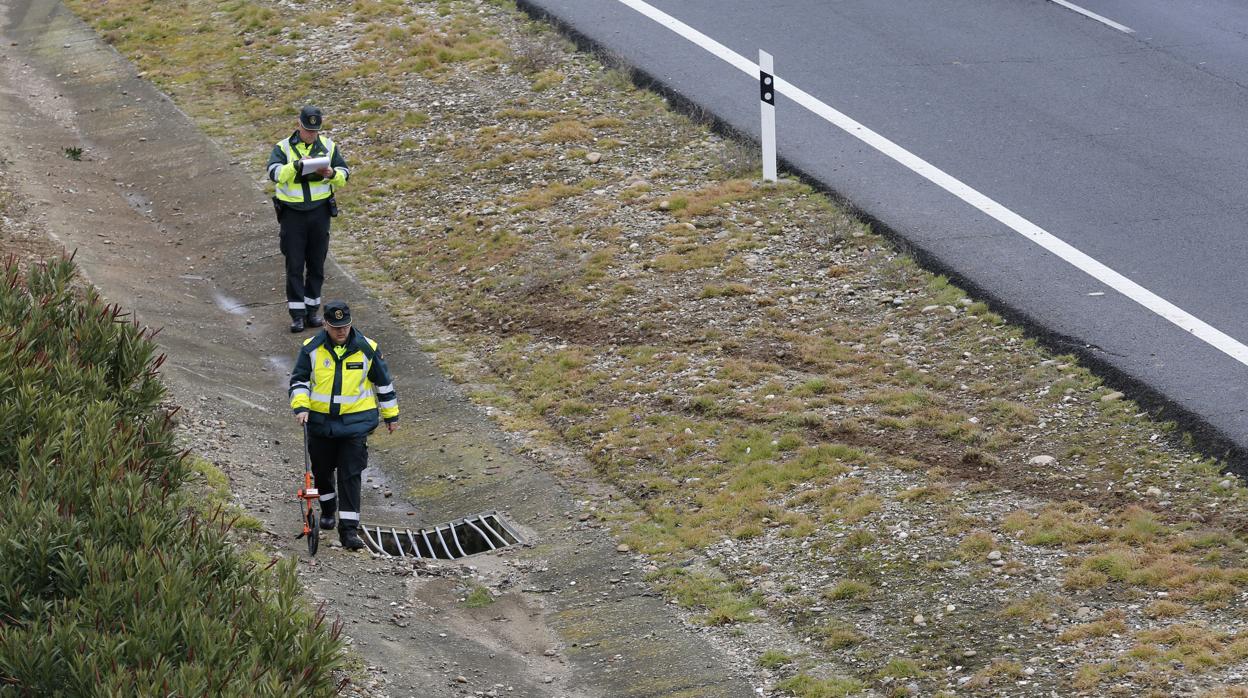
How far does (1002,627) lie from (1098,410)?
2.68 m

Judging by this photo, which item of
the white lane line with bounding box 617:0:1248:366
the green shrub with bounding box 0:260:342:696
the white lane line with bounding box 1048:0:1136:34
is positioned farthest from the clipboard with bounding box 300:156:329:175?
the white lane line with bounding box 1048:0:1136:34

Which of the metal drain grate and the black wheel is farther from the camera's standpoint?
the metal drain grate

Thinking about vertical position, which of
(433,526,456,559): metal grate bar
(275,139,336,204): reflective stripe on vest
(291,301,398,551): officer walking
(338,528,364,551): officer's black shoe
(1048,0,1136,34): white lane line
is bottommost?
(433,526,456,559): metal grate bar

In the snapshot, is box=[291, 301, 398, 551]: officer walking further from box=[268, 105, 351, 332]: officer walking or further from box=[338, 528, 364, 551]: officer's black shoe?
box=[268, 105, 351, 332]: officer walking

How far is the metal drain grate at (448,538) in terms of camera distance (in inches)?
405

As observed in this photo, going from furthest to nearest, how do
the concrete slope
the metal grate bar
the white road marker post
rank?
1. the white road marker post
2. the metal grate bar
3. the concrete slope

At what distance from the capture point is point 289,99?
17859 mm

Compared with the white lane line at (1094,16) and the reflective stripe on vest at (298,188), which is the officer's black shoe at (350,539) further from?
the white lane line at (1094,16)

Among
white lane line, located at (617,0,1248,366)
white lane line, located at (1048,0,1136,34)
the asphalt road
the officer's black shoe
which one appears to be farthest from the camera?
white lane line, located at (1048,0,1136,34)

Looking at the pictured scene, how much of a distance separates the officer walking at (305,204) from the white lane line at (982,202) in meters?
5.54

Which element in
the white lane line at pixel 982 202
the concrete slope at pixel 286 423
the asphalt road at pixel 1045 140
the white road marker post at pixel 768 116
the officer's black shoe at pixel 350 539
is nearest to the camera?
the concrete slope at pixel 286 423

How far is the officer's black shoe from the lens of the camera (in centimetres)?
995

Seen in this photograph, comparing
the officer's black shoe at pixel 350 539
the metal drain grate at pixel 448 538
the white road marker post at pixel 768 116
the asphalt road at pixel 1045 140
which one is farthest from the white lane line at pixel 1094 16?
the officer's black shoe at pixel 350 539

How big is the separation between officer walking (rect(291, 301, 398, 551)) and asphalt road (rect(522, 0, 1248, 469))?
5.29m
